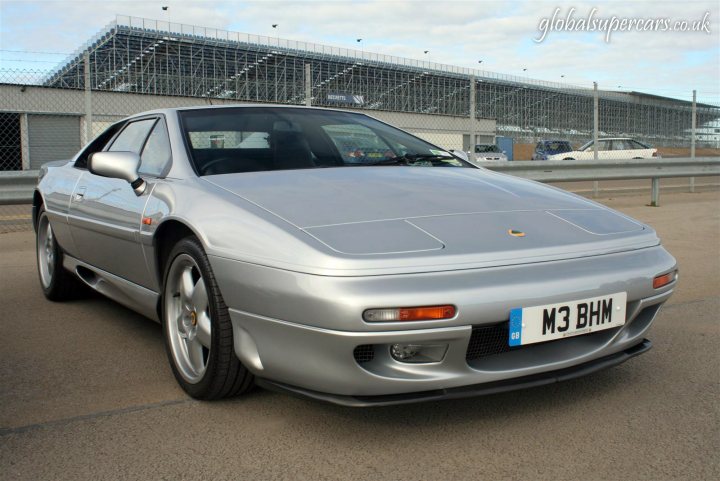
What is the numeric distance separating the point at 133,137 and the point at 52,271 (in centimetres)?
126

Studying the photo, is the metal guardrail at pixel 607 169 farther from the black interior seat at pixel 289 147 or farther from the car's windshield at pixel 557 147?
the car's windshield at pixel 557 147

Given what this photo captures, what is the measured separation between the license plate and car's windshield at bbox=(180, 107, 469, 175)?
1300 millimetres

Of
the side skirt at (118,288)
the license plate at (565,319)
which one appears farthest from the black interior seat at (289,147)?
the license plate at (565,319)

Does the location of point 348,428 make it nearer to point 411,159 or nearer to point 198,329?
point 198,329

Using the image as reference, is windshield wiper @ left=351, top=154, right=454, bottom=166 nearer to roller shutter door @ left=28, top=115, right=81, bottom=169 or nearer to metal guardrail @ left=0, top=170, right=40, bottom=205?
metal guardrail @ left=0, top=170, right=40, bottom=205

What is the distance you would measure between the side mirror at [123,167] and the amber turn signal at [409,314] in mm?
1518

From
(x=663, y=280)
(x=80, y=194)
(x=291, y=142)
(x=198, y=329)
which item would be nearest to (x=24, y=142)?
(x=80, y=194)

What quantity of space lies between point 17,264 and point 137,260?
11.1ft

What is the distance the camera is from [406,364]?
214cm

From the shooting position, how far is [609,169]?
10.3 m

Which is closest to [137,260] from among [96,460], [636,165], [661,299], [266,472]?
[96,460]

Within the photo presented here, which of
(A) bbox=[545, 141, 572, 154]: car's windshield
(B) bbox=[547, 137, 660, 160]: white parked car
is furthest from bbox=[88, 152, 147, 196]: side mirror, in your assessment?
(A) bbox=[545, 141, 572, 154]: car's windshield

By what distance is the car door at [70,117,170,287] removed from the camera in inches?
123

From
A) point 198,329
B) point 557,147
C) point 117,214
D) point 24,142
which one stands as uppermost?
point 557,147
